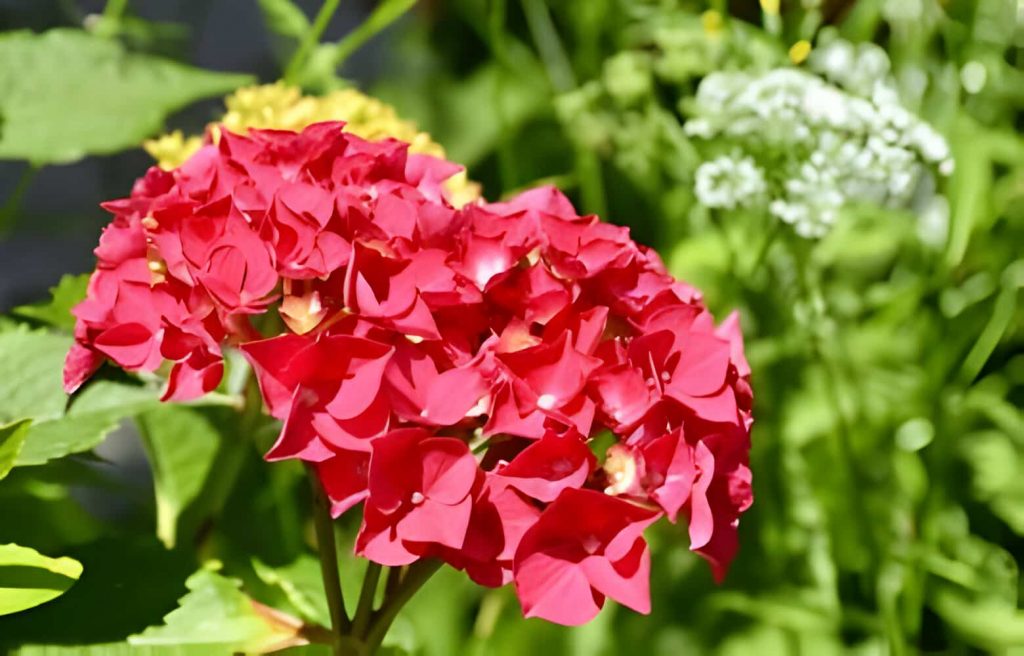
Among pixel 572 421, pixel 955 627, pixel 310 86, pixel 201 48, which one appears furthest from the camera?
pixel 201 48

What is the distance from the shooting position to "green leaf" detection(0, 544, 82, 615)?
0.39m

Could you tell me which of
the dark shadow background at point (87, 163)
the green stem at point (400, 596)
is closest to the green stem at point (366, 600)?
the green stem at point (400, 596)

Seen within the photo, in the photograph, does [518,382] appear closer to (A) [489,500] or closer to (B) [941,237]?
(A) [489,500]

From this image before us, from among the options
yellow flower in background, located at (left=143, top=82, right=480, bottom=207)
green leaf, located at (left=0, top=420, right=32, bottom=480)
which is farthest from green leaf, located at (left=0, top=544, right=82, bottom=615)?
yellow flower in background, located at (left=143, top=82, right=480, bottom=207)

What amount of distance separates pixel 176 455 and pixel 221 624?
0.17m

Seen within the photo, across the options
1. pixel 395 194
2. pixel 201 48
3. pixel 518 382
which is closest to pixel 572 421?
pixel 518 382

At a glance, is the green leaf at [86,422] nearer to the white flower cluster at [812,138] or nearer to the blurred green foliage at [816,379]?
the blurred green foliage at [816,379]

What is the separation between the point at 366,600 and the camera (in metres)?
0.45

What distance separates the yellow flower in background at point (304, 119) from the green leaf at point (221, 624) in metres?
0.27

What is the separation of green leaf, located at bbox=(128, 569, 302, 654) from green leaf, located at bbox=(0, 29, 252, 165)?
1.00 ft

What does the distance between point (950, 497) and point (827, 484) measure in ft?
0.30

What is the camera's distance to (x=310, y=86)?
86cm

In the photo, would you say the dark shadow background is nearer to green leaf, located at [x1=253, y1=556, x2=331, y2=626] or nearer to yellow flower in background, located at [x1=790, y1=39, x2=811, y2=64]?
green leaf, located at [x1=253, y1=556, x2=331, y2=626]

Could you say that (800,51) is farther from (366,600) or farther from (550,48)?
(366,600)
